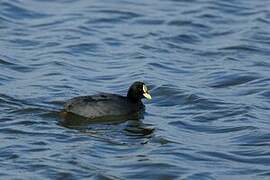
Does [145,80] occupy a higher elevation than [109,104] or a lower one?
lower

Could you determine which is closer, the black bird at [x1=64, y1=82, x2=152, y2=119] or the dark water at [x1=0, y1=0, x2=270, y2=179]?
the dark water at [x1=0, y1=0, x2=270, y2=179]

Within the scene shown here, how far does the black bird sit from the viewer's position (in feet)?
53.2

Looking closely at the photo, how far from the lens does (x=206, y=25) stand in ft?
75.3

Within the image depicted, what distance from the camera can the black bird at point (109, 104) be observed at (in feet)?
53.2

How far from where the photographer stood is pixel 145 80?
61.5ft

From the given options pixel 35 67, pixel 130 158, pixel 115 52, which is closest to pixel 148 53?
pixel 115 52

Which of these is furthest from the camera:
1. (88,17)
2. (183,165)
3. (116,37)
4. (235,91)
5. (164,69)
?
(88,17)

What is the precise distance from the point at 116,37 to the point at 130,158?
777 cm

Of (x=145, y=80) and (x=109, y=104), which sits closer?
(x=109, y=104)

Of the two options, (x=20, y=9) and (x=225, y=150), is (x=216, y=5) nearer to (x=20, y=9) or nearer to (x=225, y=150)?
(x=20, y=9)

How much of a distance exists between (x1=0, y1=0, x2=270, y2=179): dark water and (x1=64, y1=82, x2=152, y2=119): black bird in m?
A: 0.28

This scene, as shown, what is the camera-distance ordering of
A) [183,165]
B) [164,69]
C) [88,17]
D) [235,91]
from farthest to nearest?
[88,17] → [164,69] → [235,91] → [183,165]

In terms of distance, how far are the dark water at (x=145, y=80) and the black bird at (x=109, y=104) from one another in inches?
10.9

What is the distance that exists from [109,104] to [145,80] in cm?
236
